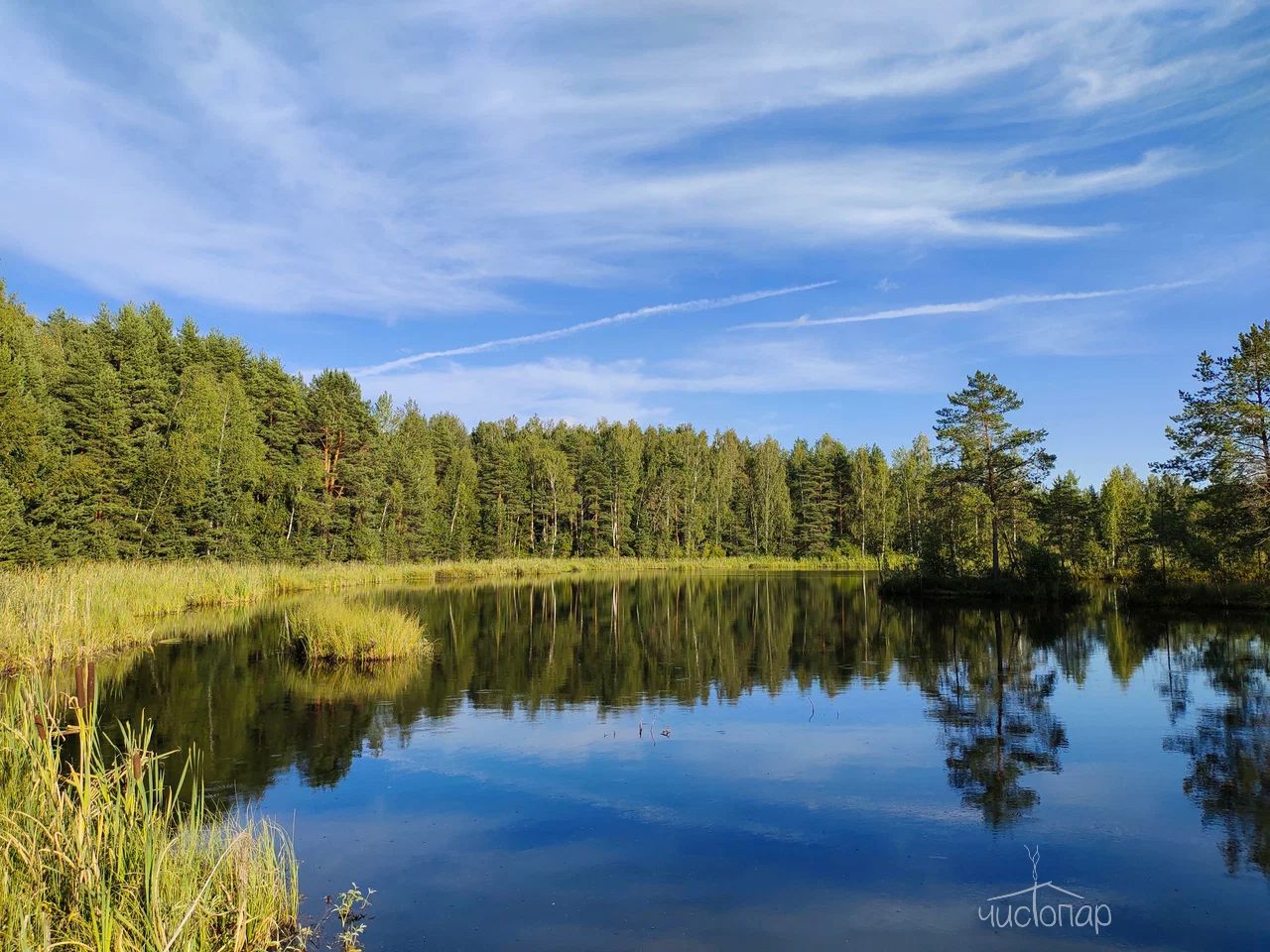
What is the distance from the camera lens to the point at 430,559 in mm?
70875

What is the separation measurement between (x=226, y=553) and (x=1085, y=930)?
165 feet

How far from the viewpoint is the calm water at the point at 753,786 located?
738 centimetres

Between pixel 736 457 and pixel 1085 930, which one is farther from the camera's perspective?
pixel 736 457

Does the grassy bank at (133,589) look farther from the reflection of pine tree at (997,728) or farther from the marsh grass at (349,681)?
the reflection of pine tree at (997,728)

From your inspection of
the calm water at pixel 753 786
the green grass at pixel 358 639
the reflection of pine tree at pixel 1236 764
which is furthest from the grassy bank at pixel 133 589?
the reflection of pine tree at pixel 1236 764

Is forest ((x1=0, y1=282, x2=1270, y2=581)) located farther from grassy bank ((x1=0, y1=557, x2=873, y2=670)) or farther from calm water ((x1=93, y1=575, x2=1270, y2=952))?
calm water ((x1=93, y1=575, x2=1270, y2=952))

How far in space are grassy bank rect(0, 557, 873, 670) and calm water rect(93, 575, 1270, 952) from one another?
1839 millimetres

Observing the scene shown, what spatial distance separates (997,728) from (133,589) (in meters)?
29.0

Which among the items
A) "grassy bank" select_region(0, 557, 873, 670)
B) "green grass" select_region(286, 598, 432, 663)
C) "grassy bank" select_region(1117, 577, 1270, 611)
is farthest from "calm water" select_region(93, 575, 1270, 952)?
"grassy bank" select_region(1117, 577, 1270, 611)

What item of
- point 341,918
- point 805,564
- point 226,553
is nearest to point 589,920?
point 341,918

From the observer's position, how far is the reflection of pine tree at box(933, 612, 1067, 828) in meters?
10.7

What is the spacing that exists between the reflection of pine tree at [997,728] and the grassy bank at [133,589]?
10.9 metres

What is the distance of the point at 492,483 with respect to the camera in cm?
8200

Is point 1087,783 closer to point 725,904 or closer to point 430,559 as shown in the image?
point 725,904
